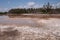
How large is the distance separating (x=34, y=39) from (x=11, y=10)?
6647 cm

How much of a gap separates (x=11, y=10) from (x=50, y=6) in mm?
26174

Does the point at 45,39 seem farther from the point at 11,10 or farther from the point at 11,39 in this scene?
the point at 11,10

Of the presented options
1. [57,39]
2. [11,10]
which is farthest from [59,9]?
[57,39]

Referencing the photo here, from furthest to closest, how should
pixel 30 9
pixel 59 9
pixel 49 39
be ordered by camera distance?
1. pixel 30 9
2. pixel 59 9
3. pixel 49 39

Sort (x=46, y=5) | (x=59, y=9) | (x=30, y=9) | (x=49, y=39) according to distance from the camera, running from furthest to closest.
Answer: (x=30, y=9) < (x=59, y=9) < (x=46, y=5) < (x=49, y=39)

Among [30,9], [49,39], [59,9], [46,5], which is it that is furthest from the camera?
[30,9]

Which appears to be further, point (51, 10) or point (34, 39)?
point (51, 10)

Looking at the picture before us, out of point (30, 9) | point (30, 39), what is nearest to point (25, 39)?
point (30, 39)

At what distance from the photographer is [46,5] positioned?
53.9 m

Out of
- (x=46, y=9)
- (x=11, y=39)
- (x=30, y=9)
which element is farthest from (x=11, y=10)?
(x=11, y=39)

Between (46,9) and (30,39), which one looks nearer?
(30,39)

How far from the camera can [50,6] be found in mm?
54406

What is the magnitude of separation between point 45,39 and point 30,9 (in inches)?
2446

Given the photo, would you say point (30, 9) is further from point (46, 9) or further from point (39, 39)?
point (39, 39)
